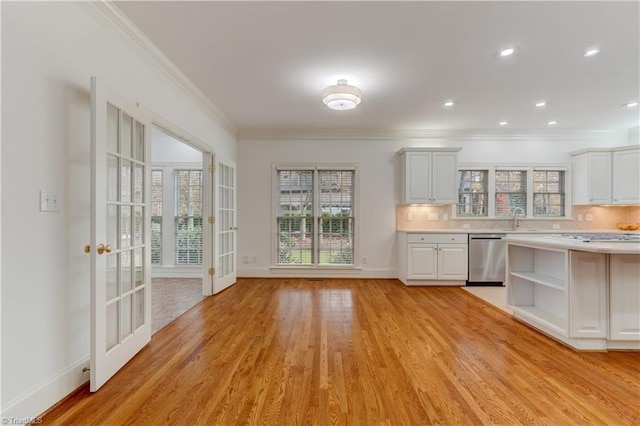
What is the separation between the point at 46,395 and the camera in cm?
178

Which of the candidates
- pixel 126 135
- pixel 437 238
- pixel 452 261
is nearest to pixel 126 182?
pixel 126 135

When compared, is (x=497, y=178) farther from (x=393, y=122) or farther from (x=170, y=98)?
(x=170, y=98)

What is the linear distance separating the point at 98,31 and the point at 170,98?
1046mm

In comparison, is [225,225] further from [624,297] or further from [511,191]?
[511,191]

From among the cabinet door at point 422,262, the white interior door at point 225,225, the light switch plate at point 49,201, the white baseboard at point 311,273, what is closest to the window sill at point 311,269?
the white baseboard at point 311,273

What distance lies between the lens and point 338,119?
4.97m

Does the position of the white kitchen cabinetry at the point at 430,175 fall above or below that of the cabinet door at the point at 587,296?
above

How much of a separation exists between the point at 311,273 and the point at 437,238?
231 cm

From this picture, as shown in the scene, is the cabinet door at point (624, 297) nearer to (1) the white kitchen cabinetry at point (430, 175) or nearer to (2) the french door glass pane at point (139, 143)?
(1) the white kitchen cabinetry at point (430, 175)

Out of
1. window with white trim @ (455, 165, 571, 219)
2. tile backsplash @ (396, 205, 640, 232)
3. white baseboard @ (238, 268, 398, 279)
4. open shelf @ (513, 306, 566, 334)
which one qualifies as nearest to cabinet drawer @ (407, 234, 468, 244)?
tile backsplash @ (396, 205, 640, 232)

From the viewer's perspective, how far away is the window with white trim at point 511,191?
18.4 ft

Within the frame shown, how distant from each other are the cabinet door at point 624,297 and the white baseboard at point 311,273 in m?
3.23

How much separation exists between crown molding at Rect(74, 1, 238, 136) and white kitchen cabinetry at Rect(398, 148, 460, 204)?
135 inches

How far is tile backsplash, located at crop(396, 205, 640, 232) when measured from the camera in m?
5.54
